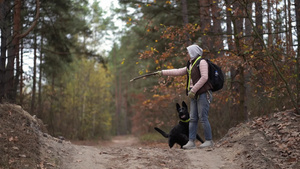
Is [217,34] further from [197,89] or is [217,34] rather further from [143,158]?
[143,158]

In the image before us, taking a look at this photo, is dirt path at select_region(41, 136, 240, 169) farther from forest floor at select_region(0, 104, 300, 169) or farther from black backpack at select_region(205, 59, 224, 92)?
black backpack at select_region(205, 59, 224, 92)

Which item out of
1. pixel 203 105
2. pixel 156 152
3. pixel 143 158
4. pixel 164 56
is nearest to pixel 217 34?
pixel 164 56

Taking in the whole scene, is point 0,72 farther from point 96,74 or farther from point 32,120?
point 96,74

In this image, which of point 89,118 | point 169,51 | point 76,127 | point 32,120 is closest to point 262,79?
point 169,51

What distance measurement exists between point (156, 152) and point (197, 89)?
1.62m

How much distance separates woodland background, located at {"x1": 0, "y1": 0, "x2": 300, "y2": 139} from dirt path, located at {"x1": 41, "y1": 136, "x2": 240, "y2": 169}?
6.93 ft

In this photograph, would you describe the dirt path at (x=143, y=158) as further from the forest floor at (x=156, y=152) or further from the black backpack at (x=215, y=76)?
the black backpack at (x=215, y=76)

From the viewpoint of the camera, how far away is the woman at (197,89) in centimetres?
686

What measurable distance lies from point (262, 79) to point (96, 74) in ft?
71.0

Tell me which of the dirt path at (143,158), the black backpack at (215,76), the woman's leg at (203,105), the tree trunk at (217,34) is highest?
the tree trunk at (217,34)

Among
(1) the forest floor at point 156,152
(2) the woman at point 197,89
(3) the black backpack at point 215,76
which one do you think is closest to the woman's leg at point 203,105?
(2) the woman at point 197,89

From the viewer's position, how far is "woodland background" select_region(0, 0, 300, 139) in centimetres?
848

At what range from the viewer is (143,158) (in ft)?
20.5

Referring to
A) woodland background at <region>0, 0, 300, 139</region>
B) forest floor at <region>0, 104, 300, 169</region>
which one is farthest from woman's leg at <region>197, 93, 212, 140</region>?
woodland background at <region>0, 0, 300, 139</region>
